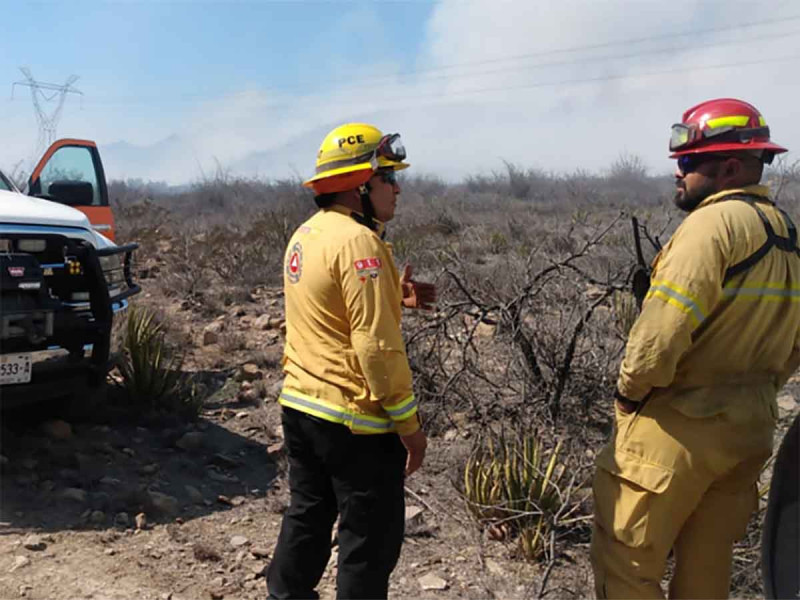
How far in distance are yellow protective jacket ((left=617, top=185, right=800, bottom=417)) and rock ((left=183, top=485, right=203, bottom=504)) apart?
109 inches

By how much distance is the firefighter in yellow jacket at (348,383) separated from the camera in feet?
8.57

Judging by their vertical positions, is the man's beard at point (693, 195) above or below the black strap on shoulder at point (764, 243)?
above

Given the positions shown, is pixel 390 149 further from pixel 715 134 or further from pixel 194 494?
pixel 194 494

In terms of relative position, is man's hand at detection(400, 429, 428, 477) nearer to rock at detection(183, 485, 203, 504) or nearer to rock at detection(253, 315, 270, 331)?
rock at detection(183, 485, 203, 504)

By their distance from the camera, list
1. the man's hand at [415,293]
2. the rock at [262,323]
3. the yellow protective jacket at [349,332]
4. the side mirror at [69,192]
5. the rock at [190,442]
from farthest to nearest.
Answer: the rock at [262,323] < the side mirror at [69,192] < the rock at [190,442] < the man's hand at [415,293] < the yellow protective jacket at [349,332]

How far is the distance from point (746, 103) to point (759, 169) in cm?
23

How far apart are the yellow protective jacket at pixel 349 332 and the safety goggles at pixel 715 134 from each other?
3.50 feet

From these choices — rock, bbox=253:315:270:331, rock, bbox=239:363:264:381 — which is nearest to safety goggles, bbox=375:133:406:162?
rock, bbox=239:363:264:381

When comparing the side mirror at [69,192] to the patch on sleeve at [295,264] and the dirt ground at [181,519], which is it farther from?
the patch on sleeve at [295,264]

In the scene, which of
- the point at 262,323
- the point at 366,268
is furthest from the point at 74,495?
the point at 262,323

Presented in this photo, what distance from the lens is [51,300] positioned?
4.22 meters

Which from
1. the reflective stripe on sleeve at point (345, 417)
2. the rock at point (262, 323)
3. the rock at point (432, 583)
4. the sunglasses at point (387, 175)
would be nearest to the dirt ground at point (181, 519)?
the rock at point (432, 583)

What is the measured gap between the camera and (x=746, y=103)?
2.71 metres

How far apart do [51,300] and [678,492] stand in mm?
3277
